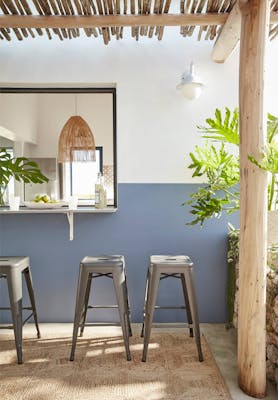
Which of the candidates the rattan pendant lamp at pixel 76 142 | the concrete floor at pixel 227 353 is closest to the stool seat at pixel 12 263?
the rattan pendant lamp at pixel 76 142

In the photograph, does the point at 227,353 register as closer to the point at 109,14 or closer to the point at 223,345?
the point at 223,345

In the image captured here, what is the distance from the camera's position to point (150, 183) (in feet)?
10.8

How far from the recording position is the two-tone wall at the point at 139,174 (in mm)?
3248

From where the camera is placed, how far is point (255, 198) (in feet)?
7.02

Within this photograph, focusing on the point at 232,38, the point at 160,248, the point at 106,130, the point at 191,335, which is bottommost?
the point at 191,335

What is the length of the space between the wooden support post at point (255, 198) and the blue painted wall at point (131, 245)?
1.12 m

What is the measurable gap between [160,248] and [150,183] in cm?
57

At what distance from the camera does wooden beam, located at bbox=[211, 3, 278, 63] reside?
2.53 meters

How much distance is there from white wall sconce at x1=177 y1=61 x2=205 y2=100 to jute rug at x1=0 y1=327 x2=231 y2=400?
1.95m

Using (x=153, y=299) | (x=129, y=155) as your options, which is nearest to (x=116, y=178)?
(x=129, y=155)

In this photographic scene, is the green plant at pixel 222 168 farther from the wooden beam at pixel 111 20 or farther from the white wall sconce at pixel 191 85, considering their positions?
the wooden beam at pixel 111 20

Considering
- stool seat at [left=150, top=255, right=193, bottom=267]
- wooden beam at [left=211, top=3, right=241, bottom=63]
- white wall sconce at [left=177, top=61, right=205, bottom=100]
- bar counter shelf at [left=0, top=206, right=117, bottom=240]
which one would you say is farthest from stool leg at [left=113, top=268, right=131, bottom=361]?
wooden beam at [left=211, top=3, right=241, bottom=63]

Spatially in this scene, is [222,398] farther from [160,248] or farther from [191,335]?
[160,248]

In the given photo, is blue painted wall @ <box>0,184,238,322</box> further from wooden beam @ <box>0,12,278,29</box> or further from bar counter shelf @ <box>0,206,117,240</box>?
wooden beam @ <box>0,12,278,29</box>
